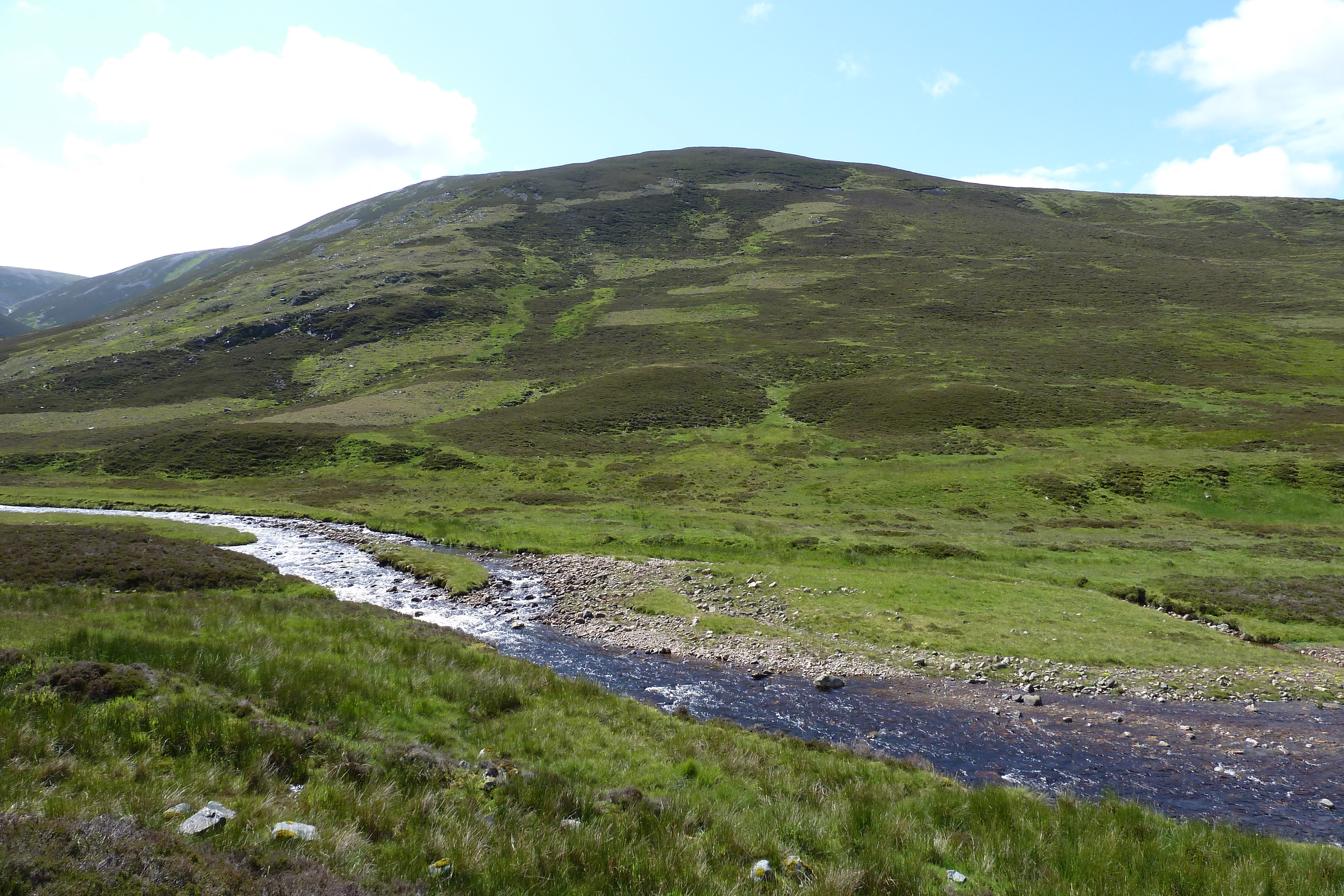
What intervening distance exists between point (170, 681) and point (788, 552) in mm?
33230

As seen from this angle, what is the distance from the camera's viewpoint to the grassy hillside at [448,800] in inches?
204

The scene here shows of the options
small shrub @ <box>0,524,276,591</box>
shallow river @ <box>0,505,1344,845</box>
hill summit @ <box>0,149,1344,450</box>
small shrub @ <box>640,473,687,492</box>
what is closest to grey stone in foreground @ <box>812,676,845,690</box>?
shallow river @ <box>0,505,1344,845</box>

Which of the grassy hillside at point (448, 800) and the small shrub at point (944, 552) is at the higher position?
the grassy hillside at point (448, 800)

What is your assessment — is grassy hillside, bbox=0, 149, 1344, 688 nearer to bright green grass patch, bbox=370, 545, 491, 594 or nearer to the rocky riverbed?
the rocky riverbed

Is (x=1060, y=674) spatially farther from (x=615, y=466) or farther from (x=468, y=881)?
(x=615, y=466)

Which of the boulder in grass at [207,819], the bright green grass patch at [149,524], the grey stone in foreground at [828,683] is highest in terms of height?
the boulder in grass at [207,819]

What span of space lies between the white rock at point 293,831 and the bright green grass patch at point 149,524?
42830 millimetres

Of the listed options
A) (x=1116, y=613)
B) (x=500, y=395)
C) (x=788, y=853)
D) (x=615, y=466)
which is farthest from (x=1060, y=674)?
(x=500, y=395)

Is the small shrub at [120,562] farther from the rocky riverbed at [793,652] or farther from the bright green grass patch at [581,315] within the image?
the bright green grass patch at [581,315]

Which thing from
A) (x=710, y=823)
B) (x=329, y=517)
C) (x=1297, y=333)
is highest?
(x=1297, y=333)

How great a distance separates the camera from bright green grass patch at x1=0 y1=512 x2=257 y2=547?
4175 cm

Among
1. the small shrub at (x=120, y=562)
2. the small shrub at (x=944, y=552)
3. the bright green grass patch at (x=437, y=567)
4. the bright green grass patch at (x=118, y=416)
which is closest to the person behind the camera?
the small shrub at (x=120, y=562)

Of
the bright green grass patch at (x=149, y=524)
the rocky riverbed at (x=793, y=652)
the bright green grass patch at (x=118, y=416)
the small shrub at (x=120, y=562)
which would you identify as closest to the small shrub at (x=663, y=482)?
the rocky riverbed at (x=793, y=652)

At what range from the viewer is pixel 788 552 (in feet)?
127
